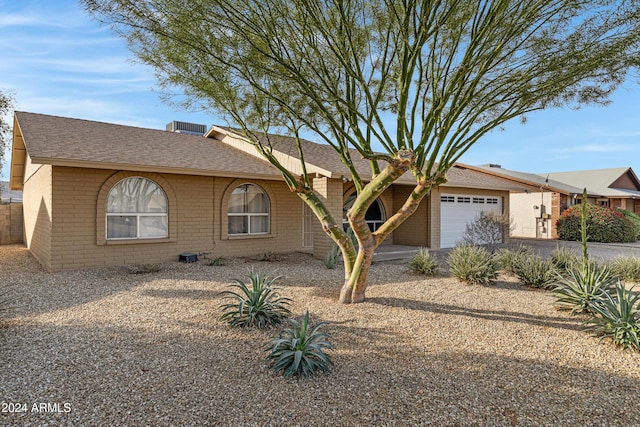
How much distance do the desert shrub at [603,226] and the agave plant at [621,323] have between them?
16.6m

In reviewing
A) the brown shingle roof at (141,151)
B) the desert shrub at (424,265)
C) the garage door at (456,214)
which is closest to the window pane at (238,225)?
the brown shingle roof at (141,151)

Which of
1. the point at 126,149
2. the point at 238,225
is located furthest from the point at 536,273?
the point at 126,149

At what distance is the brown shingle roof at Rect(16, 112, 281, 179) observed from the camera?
8.85m

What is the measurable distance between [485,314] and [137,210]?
9256 mm

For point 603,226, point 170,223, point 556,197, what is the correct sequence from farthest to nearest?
point 556,197 → point 603,226 → point 170,223

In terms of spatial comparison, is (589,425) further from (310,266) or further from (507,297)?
(310,266)

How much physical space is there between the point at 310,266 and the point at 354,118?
5.29 meters

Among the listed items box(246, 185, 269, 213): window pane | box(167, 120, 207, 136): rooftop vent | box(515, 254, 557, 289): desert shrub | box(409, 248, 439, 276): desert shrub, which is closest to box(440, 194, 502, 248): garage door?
box(409, 248, 439, 276): desert shrub

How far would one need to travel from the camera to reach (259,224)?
42.0ft

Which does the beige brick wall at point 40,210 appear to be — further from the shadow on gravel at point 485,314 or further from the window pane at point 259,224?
the shadow on gravel at point 485,314

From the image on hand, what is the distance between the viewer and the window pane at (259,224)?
41.5ft

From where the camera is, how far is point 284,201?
1317 cm

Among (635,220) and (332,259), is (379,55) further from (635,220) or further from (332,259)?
(635,220)

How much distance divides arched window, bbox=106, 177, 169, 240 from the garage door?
36.6ft
